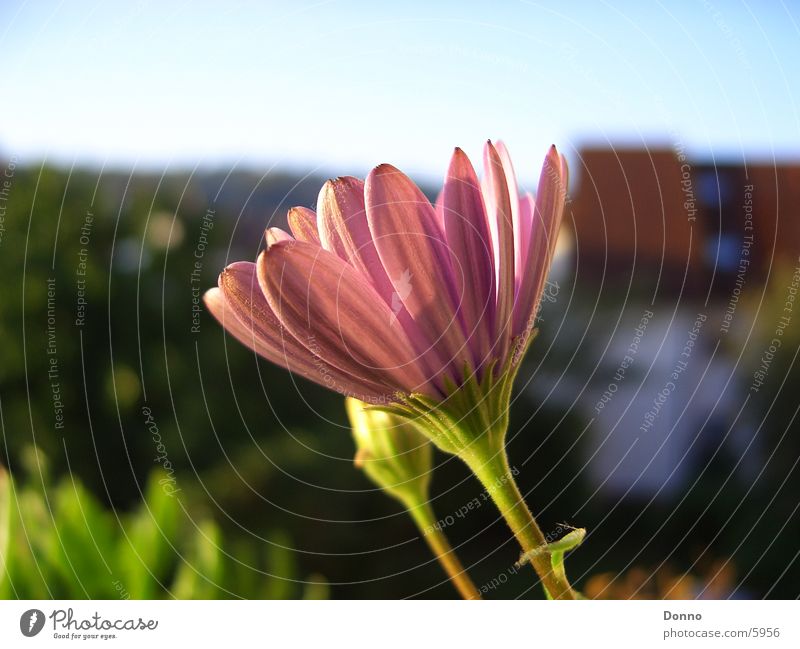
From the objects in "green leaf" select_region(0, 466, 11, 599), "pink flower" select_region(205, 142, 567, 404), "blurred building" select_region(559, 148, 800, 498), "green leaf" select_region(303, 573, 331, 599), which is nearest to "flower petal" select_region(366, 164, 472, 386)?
"pink flower" select_region(205, 142, 567, 404)

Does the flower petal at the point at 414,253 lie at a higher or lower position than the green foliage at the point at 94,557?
higher

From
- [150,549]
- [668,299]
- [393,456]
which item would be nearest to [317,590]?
[150,549]

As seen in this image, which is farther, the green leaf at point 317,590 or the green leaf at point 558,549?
the green leaf at point 317,590

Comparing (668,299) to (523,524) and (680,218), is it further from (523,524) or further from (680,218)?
(523,524)

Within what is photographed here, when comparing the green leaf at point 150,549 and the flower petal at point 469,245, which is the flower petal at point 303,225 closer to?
the flower petal at point 469,245

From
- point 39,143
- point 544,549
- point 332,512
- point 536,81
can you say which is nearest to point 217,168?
point 39,143

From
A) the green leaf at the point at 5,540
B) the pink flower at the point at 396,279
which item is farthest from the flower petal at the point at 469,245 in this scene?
the green leaf at the point at 5,540

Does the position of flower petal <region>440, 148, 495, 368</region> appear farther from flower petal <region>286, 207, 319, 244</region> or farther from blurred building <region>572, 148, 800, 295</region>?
blurred building <region>572, 148, 800, 295</region>
